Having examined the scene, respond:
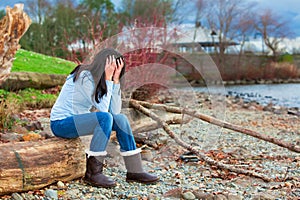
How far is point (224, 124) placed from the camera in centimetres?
412

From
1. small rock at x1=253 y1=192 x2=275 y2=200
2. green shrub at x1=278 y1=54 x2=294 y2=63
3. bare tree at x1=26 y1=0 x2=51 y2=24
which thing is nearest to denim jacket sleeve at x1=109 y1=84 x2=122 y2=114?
small rock at x1=253 y1=192 x2=275 y2=200

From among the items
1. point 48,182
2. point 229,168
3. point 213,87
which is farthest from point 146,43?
point 48,182

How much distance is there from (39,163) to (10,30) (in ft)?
5.60

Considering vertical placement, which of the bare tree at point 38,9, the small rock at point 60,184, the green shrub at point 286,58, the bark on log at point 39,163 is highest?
the bare tree at point 38,9

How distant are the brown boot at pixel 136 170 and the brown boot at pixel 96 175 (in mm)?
187

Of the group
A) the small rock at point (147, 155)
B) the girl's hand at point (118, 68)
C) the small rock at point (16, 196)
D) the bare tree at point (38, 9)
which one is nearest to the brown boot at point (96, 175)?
the small rock at point (16, 196)

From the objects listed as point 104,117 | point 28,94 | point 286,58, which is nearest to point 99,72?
point 104,117

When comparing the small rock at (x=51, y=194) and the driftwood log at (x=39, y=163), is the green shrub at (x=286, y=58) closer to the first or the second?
the driftwood log at (x=39, y=163)

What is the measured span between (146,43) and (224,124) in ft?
8.12

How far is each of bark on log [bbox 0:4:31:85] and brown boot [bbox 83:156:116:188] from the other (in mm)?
1721

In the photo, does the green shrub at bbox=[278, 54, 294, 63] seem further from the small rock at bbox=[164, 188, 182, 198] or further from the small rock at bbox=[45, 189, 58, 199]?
the small rock at bbox=[45, 189, 58, 199]

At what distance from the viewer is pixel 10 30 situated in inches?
154

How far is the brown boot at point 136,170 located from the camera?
303 cm

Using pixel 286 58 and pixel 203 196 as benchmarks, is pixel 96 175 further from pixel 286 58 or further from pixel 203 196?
pixel 286 58
